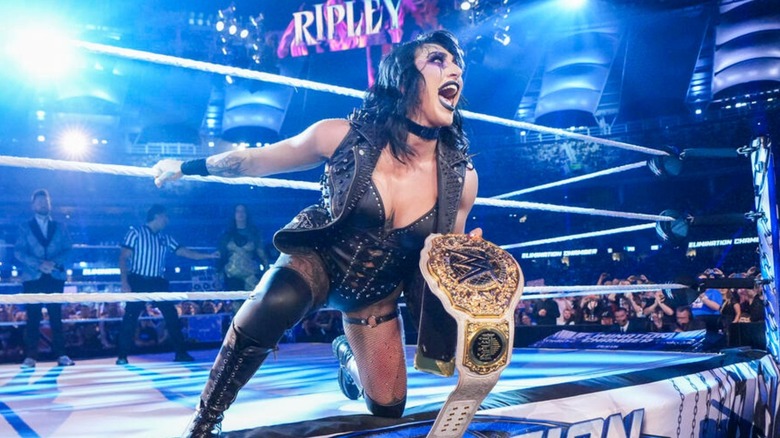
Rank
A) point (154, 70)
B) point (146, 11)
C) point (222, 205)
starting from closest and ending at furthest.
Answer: point (146, 11), point (154, 70), point (222, 205)

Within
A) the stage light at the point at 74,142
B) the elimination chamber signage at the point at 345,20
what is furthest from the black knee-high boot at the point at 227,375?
the stage light at the point at 74,142

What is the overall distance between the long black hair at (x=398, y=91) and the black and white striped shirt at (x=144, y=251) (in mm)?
2957

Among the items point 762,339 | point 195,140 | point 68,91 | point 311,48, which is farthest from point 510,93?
point 762,339

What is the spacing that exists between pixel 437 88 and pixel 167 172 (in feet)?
2.41

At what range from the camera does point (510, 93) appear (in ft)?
40.3

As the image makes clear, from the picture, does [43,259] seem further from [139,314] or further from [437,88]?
[437,88]

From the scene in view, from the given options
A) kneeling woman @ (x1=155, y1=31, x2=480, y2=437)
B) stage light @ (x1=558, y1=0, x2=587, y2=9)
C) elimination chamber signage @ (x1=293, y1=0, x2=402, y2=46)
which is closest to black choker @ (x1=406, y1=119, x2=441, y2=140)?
kneeling woman @ (x1=155, y1=31, x2=480, y2=437)

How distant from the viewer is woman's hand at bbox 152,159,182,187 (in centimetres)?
150

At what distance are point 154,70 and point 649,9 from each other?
354 inches

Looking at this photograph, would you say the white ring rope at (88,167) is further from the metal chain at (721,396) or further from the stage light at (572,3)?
the stage light at (572,3)

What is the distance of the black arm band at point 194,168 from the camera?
1504mm

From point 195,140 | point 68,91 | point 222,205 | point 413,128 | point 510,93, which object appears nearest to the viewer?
point 413,128

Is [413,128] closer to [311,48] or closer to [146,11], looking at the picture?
[311,48]

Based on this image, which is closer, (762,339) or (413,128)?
(413,128)
